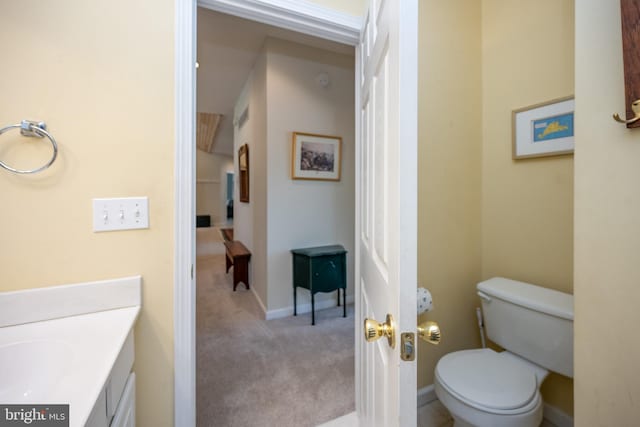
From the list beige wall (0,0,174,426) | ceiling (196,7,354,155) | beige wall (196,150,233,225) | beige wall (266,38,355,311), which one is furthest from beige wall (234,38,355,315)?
beige wall (196,150,233,225)

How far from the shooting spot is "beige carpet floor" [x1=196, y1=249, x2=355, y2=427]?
1.45 metres

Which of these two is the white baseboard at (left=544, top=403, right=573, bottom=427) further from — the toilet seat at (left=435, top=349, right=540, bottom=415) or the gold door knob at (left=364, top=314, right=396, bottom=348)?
the gold door knob at (left=364, top=314, right=396, bottom=348)

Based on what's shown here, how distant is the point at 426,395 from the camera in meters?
1.52

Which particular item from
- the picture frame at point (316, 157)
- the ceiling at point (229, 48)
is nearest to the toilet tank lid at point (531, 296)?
the picture frame at point (316, 157)

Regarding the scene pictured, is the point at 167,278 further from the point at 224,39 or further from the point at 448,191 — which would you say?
the point at 224,39

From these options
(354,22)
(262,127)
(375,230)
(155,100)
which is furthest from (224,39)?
(375,230)

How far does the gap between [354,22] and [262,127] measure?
1.61 metres

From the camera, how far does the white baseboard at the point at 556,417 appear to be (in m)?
1.30

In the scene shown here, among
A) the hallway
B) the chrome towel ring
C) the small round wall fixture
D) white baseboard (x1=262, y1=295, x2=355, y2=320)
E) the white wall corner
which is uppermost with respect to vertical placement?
the small round wall fixture

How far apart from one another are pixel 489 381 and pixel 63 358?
1.51 m

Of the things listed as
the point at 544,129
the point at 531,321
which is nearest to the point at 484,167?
the point at 544,129

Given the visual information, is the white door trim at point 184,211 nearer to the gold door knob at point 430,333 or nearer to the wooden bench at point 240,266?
the gold door knob at point 430,333

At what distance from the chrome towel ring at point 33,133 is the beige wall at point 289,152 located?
1.74 meters

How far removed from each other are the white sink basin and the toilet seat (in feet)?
4.39
